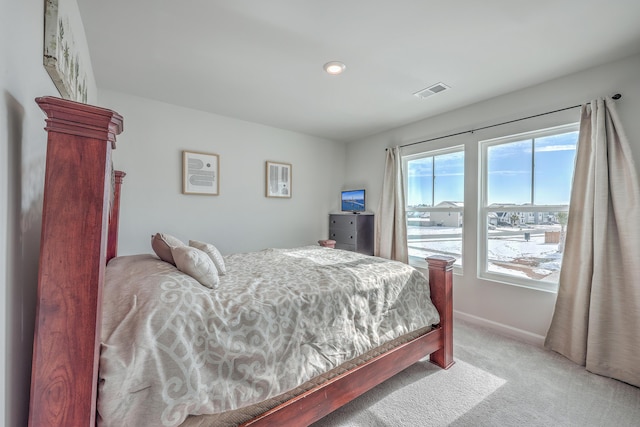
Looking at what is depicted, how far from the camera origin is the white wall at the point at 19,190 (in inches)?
29.3

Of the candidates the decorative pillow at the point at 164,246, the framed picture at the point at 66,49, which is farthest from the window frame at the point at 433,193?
the framed picture at the point at 66,49

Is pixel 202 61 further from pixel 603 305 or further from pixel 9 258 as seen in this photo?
pixel 603 305

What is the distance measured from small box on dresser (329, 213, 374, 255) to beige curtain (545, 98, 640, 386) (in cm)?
235

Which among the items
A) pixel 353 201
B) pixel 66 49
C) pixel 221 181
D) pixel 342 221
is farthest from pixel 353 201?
pixel 66 49

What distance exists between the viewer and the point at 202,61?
225 centimetres

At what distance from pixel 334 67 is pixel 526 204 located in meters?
2.35

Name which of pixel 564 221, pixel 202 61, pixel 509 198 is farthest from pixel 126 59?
pixel 564 221

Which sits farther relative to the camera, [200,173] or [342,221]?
[342,221]

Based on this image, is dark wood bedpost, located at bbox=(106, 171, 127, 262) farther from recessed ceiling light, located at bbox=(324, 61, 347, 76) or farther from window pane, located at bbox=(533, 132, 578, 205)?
window pane, located at bbox=(533, 132, 578, 205)

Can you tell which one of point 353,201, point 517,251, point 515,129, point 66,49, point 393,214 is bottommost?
point 517,251

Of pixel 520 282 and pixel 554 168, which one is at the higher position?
pixel 554 168

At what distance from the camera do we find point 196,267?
1.42 metres

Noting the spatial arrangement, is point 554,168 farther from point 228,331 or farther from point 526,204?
point 228,331

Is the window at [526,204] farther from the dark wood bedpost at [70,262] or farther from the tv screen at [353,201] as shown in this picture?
the dark wood bedpost at [70,262]
